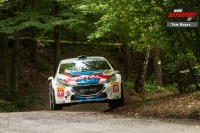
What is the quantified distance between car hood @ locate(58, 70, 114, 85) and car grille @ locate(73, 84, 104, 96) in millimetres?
129

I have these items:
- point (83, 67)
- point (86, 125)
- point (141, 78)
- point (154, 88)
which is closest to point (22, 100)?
point (141, 78)

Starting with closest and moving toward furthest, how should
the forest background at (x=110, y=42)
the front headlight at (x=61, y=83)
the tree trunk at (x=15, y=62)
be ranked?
1. the forest background at (x=110, y=42)
2. the front headlight at (x=61, y=83)
3. the tree trunk at (x=15, y=62)

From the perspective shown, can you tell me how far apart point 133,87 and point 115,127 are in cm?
1640

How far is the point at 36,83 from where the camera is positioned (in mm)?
26281

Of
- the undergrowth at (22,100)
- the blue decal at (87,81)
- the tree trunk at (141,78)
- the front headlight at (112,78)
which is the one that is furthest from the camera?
the tree trunk at (141,78)

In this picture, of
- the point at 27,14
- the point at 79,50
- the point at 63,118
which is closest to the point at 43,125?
the point at 63,118

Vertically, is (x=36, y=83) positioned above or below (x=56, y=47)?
below

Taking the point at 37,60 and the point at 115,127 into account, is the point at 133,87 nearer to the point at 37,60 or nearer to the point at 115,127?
the point at 37,60

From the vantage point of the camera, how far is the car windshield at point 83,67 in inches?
524

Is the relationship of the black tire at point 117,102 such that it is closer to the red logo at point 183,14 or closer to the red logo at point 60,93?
the red logo at point 60,93

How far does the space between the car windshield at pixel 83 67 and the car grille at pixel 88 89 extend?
546 millimetres

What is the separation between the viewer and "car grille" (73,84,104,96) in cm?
1265

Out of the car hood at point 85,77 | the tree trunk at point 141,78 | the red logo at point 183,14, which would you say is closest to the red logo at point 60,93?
the car hood at point 85,77

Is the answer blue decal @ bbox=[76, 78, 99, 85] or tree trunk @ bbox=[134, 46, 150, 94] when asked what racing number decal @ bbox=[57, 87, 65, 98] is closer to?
blue decal @ bbox=[76, 78, 99, 85]
